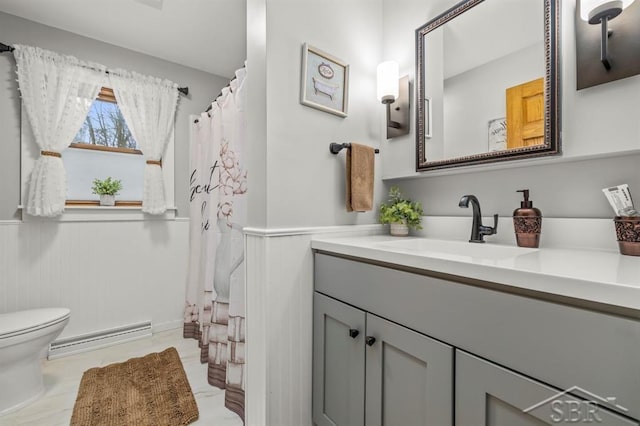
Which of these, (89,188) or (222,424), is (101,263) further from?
(222,424)

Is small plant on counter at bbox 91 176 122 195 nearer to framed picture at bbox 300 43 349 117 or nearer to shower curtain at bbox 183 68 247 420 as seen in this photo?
shower curtain at bbox 183 68 247 420

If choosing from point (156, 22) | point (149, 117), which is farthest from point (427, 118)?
point (149, 117)

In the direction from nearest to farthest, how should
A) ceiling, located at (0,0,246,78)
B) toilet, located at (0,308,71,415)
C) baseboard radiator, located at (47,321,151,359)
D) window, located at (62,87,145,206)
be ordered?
toilet, located at (0,308,71,415) → ceiling, located at (0,0,246,78) → baseboard radiator, located at (47,321,151,359) → window, located at (62,87,145,206)

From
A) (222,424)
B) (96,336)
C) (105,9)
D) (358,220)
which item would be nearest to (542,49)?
(358,220)

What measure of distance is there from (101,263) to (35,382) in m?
0.87

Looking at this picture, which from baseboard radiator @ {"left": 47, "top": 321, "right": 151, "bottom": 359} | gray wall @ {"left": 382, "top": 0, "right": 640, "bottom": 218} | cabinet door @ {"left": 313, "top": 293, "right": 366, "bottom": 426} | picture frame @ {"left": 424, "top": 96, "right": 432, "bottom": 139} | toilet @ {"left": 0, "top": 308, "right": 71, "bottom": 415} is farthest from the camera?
baseboard radiator @ {"left": 47, "top": 321, "right": 151, "bottom": 359}

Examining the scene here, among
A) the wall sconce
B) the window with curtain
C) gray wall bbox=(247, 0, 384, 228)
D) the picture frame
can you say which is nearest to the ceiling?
the window with curtain

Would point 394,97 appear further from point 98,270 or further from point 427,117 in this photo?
point 98,270

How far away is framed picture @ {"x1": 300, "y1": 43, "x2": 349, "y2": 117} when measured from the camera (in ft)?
4.00

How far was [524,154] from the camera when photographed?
1043mm

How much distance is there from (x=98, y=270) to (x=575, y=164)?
3.02 metres

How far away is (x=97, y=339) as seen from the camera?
219 centimetres

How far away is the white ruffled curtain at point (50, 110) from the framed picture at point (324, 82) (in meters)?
2.00

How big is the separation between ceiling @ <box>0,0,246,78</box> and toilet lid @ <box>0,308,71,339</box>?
2.04 metres
